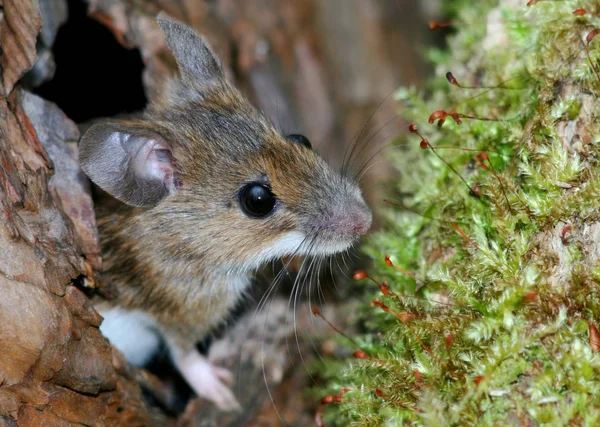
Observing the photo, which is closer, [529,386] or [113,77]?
[529,386]

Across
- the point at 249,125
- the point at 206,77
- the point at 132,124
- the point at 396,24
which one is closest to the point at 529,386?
the point at 249,125

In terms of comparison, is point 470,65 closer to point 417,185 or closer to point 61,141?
point 417,185

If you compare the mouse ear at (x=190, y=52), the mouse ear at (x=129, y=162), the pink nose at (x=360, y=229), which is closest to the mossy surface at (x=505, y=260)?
the pink nose at (x=360, y=229)

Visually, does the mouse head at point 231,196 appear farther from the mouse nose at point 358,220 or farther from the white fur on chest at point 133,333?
the white fur on chest at point 133,333

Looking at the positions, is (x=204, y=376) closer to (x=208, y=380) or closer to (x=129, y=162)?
(x=208, y=380)

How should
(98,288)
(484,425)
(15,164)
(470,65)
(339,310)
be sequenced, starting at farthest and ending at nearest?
1. (339,310)
2. (470,65)
3. (98,288)
4. (15,164)
5. (484,425)

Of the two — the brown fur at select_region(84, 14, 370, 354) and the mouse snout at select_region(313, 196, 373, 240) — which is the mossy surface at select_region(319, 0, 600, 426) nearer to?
the mouse snout at select_region(313, 196, 373, 240)
